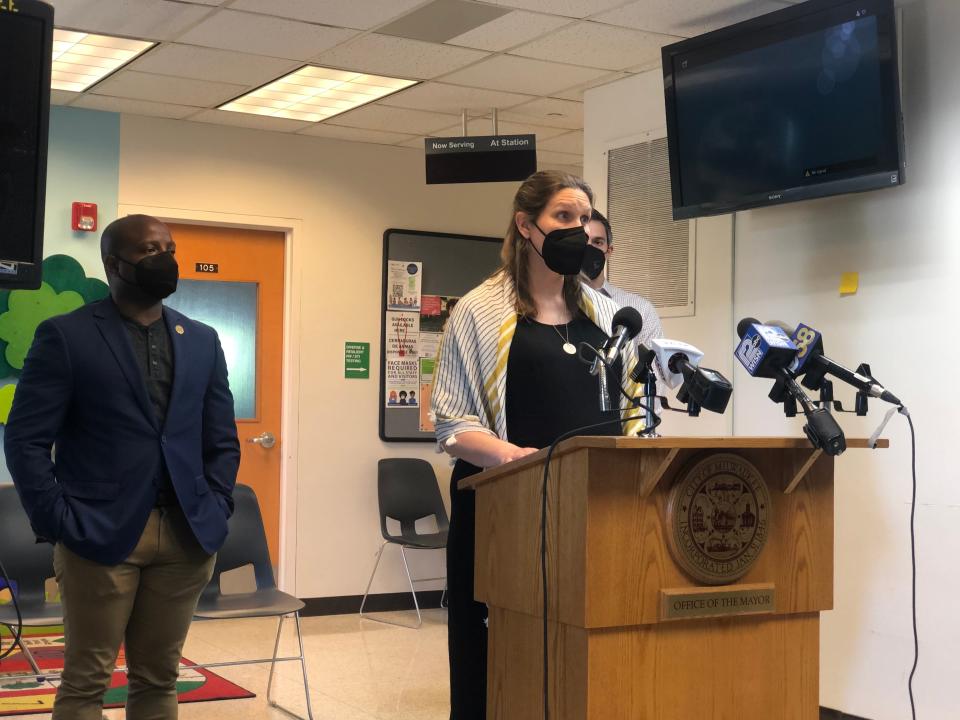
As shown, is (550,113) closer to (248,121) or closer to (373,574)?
(248,121)

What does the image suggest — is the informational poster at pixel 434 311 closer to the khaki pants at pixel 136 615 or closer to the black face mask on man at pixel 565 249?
the khaki pants at pixel 136 615

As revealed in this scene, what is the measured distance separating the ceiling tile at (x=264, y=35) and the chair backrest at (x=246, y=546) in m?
2.06

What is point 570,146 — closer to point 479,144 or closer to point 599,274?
point 479,144

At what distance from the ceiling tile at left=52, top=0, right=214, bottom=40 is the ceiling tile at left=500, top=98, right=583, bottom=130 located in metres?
2.02

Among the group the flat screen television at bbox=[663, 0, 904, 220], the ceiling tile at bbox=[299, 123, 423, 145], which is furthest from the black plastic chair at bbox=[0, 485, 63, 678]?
the ceiling tile at bbox=[299, 123, 423, 145]

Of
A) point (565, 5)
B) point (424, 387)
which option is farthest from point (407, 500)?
point (565, 5)

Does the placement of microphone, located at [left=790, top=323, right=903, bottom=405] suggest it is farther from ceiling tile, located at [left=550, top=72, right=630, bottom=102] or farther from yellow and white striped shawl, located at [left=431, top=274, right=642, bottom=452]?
ceiling tile, located at [left=550, top=72, right=630, bottom=102]

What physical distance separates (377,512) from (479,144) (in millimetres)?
2650

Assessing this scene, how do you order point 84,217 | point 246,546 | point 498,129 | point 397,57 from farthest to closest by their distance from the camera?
point 498,129 → point 84,217 → point 397,57 → point 246,546

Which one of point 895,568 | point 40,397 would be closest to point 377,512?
point 895,568

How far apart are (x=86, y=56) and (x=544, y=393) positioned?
13.7 feet

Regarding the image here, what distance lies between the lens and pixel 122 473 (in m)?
2.95

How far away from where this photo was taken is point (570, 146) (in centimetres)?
749

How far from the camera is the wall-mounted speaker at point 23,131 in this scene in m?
2.12
